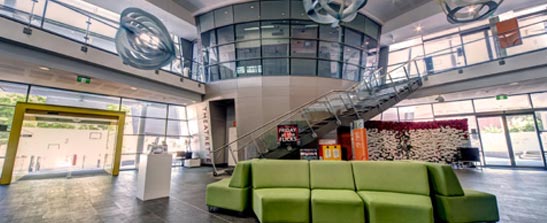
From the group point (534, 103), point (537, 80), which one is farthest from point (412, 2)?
→ point (534, 103)

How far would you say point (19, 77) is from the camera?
22.4ft

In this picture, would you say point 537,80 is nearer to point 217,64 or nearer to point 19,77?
→ point 217,64

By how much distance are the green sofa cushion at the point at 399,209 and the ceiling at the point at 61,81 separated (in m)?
8.30

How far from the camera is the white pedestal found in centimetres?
446

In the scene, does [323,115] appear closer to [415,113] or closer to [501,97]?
[415,113]

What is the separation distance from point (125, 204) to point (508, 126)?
45.7 ft

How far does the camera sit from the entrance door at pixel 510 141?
8.88m

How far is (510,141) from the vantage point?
9.31 m

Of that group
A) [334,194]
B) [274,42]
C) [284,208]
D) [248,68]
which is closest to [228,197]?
[284,208]

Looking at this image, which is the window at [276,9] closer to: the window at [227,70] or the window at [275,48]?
the window at [275,48]

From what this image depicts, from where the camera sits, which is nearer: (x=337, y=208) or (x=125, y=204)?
(x=337, y=208)

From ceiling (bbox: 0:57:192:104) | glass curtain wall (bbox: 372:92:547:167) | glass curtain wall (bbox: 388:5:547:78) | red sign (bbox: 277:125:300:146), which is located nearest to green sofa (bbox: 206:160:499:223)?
red sign (bbox: 277:125:300:146)

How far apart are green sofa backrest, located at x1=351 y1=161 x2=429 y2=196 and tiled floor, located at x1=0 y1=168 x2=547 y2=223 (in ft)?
4.75

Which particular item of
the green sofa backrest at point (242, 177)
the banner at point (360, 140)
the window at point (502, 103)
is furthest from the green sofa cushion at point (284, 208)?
the window at point (502, 103)
